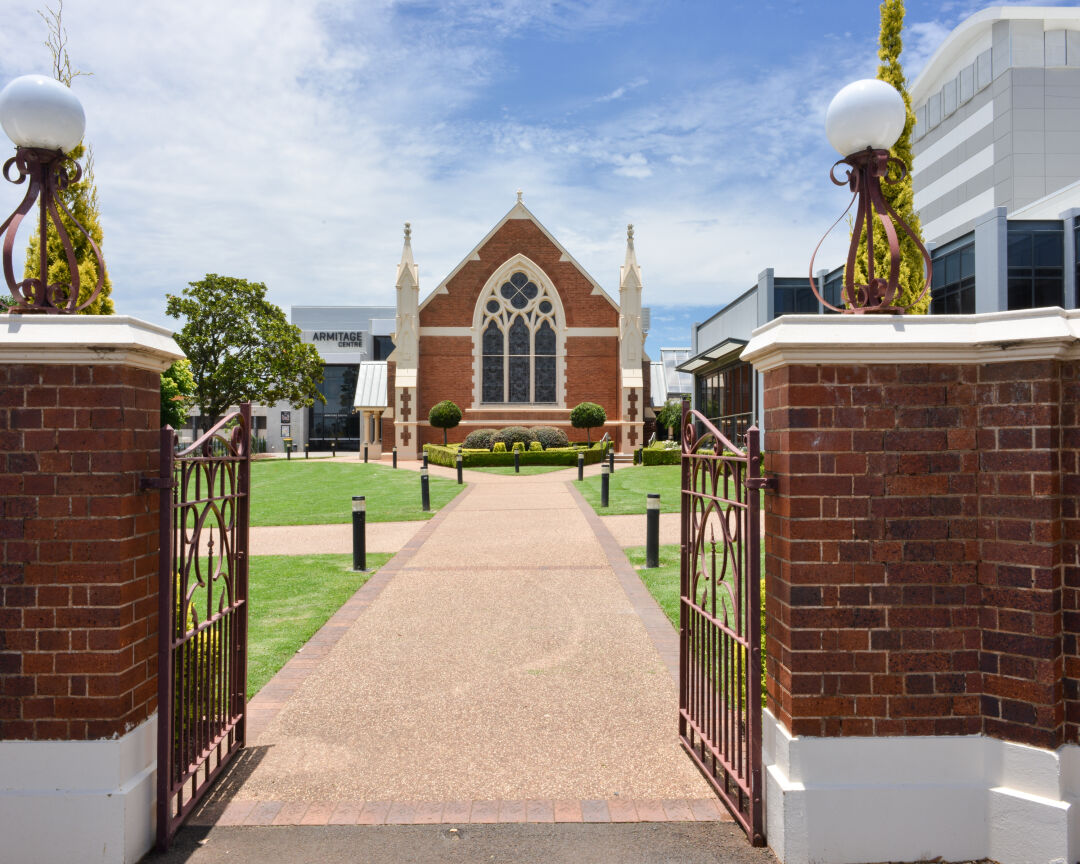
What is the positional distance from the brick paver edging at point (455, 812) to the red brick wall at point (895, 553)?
853 millimetres

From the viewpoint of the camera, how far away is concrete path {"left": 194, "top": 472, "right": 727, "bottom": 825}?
12.5 feet

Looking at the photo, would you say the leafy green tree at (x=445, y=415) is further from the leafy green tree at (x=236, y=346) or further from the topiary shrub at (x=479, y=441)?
the leafy green tree at (x=236, y=346)

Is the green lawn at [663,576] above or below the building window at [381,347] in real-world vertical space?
below

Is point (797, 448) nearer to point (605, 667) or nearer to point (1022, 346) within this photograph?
point (1022, 346)

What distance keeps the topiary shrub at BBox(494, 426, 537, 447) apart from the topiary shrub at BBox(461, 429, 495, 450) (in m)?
0.37

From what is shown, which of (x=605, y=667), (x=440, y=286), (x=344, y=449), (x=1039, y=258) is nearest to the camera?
(x=605, y=667)

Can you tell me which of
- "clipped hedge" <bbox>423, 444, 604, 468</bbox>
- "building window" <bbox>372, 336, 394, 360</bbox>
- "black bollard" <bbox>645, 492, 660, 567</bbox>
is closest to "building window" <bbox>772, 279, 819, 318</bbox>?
"clipped hedge" <bbox>423, 444, 604, 468</bbox>

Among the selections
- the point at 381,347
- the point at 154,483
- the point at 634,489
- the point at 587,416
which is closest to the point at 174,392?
the point at 587,416

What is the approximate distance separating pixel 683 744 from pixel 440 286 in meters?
34.5

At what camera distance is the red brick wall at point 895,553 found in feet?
10.7

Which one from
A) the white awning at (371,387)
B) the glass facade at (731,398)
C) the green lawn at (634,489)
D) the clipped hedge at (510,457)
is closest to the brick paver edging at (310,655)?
the green lawn at (634,489)

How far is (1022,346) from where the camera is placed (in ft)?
10.2

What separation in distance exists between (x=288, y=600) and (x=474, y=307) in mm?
30187

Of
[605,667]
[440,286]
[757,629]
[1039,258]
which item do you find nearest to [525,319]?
[440,286]
